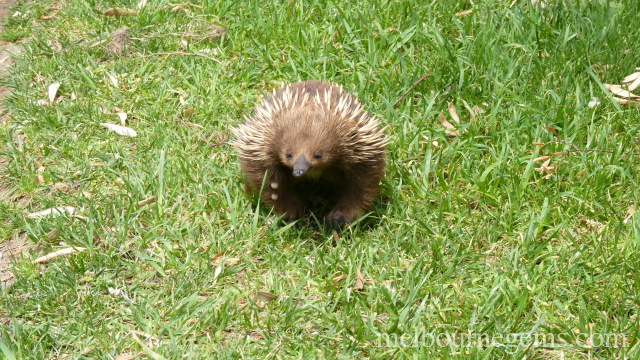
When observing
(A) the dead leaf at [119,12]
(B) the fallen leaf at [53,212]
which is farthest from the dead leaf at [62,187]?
(A) the dead leaf at [119,12]

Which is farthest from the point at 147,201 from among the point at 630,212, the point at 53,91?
the point at 630,212

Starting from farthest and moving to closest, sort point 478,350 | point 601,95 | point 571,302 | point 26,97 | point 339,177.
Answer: point 26,97 → point 601,95 → point 339,177 → point 571,302 → point 478,350

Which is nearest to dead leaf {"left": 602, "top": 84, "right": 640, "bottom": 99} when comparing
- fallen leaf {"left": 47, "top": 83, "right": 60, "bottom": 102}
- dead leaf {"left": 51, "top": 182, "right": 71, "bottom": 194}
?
dead leaf {"left": 51, "top": 182, "right": 71, "bottom": 194}

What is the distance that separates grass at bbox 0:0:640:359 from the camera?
3.43m

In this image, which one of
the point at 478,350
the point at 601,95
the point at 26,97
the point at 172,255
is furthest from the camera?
the point at 26,97

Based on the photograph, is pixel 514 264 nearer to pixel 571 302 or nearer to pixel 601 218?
pixel 571 302

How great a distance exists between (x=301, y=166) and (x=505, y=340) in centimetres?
125

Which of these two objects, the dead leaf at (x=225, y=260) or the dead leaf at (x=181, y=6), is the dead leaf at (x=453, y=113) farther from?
the dead leaf at (x=181, y=6)

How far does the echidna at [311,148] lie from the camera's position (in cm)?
371

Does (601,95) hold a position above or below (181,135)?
above

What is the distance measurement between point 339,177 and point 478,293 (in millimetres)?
1046

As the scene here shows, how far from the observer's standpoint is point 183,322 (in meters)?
3.51

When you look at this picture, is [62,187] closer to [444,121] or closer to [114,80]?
[114,80]

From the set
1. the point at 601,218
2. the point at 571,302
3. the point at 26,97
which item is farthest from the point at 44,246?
the point at 601,218
